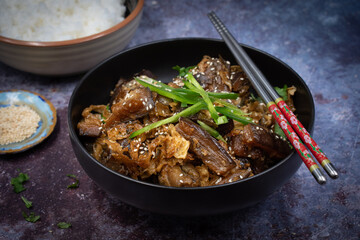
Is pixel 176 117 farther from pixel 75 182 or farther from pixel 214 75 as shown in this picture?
pixel 75 182

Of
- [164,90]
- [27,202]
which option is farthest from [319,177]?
[27,202]

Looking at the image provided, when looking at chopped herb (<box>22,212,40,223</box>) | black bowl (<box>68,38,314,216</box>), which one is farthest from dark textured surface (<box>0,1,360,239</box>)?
black bowl (<box>68,38,314,216</box>)

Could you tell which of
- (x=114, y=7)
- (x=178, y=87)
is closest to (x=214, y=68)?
(x=178, y=87)

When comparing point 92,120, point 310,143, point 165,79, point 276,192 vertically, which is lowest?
point 276,192

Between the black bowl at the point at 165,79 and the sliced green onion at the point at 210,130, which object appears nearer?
the black bowl at the point at 165,79

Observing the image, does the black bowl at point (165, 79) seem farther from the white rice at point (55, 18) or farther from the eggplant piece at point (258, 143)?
the white rice at point (55, 18)

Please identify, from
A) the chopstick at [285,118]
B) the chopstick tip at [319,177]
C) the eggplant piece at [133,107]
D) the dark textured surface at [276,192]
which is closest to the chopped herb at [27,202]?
the dark textured surface at [276,192]
